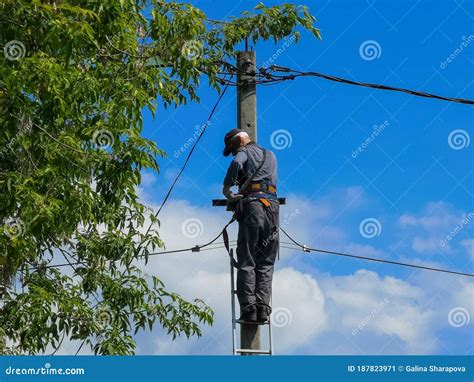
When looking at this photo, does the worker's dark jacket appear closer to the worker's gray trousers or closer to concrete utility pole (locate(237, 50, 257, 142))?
the worker's gray trousers

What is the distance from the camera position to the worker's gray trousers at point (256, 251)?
8.65 meters

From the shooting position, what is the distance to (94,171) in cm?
929

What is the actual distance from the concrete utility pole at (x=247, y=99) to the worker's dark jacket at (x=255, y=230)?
33 cm

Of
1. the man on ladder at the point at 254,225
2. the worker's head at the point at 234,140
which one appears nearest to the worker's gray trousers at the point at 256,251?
the man on ladder at the point at 254,225

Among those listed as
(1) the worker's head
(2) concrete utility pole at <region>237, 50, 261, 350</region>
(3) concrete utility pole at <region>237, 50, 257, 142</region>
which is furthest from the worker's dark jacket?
(3) concrete utility pole at <region>237, 50, 257, 142</region>

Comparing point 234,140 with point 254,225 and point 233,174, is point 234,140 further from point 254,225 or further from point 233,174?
point 254,225

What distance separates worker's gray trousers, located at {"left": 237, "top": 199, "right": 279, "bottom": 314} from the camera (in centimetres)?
865

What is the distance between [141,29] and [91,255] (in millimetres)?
2772

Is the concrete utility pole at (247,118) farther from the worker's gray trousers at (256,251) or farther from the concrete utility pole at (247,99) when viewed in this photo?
the worker's gray trousers at (256,251)

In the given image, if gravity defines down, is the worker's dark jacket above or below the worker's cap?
below

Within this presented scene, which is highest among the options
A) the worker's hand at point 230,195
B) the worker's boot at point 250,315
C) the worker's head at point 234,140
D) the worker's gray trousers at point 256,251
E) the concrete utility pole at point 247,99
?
the concrete utility pole at point 247,99

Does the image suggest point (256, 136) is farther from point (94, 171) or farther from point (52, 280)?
point (52, 280)

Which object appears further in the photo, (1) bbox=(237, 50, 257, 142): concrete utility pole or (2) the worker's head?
(1) bbox=(237, 50, 257, 142): concrete utility pole

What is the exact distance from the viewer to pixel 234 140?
9125mm
